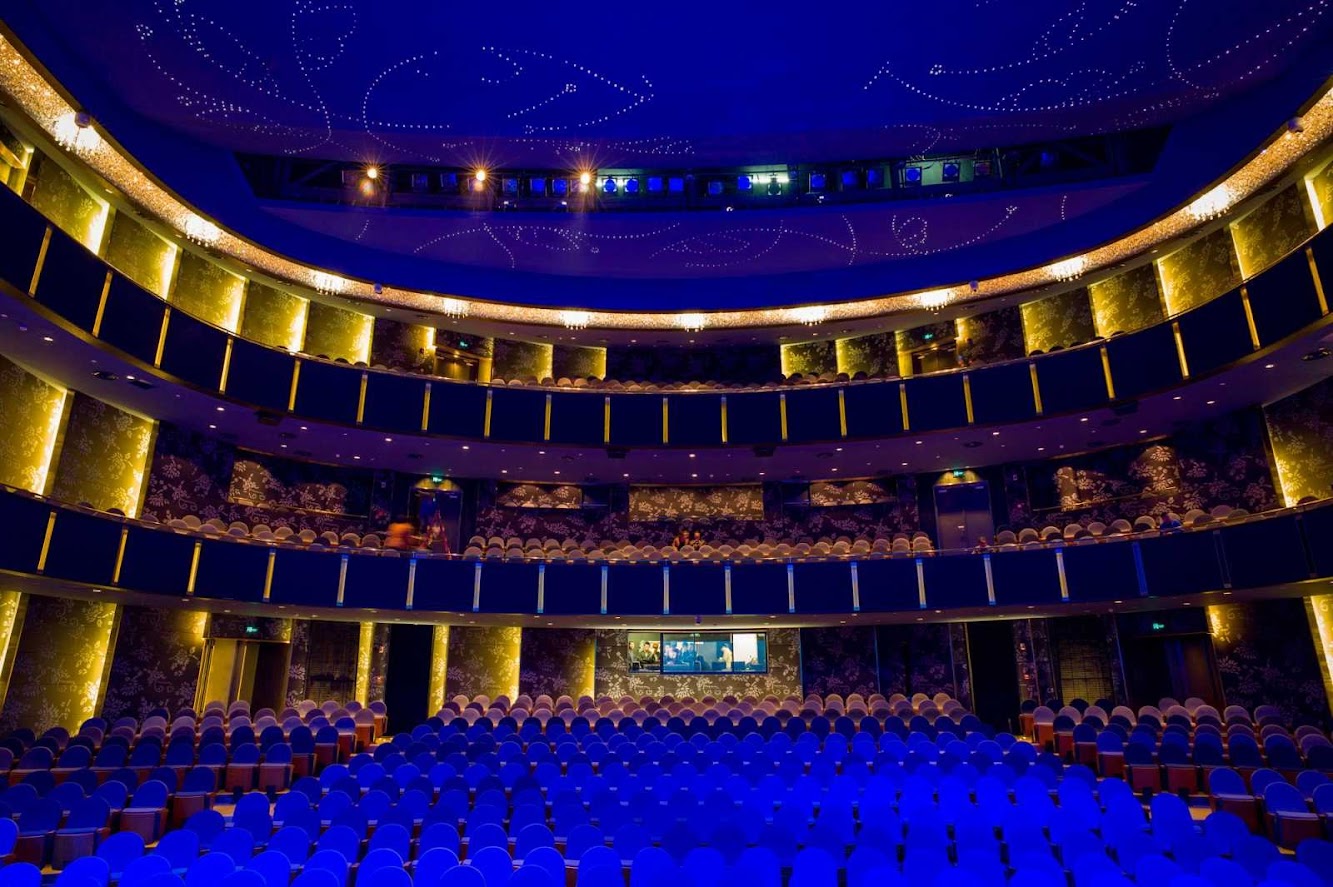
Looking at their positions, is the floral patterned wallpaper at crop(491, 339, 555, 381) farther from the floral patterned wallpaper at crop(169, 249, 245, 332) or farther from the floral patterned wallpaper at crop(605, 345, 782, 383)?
the floral patterned wallpaper at crop(169, 249, 245, 332)

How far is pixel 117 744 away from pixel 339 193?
8421mm

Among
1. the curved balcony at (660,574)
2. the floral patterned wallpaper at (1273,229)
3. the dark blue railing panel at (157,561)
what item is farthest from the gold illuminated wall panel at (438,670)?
the floral patterned wallpaper at (1273,229)

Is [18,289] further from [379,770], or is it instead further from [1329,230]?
[1329,230]

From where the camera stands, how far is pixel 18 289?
9.41 m

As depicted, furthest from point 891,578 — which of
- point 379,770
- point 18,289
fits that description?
point 18,289

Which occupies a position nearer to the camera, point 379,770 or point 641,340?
point 379,770

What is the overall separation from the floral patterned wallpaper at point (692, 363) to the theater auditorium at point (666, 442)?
14 centimetres

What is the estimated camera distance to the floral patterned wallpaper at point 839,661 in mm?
15395

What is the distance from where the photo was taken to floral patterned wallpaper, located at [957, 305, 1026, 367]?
52.5 ft

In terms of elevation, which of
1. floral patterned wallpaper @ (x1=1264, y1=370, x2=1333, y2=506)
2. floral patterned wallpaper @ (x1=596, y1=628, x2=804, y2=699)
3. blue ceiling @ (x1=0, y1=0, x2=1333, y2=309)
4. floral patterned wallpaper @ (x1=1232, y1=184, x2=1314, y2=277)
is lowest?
floral patterned wallpaper @ (x1=596, y1=628, x2=804, y2=699)

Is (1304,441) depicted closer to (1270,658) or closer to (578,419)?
(1270,658)

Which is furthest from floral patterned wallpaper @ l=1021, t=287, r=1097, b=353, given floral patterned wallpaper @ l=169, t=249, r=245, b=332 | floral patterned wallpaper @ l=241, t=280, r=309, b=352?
floral patterned wallpaper @ l=169, t=249, r=245, b=332

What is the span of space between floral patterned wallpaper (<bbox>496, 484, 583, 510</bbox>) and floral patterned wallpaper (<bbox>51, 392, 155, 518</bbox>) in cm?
606

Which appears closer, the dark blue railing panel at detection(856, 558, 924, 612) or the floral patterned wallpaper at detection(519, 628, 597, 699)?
the dark blue railing panel at detection(856, 558, 924, 612)
